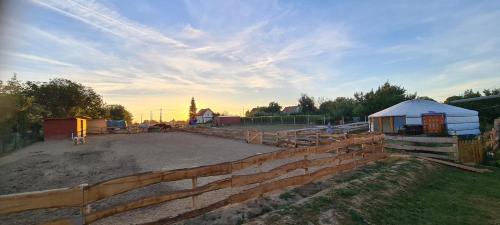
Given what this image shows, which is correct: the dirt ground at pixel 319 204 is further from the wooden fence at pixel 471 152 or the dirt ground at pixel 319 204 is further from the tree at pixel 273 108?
the tree at pixel 273 108

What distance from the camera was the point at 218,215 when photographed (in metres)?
5.40

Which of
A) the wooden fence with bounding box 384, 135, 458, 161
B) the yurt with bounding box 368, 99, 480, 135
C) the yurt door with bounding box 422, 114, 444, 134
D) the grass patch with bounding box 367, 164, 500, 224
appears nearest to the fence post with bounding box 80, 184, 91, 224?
the grass patch with bounding box 367, 164, 500, 224

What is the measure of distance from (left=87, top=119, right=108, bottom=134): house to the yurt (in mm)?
39529

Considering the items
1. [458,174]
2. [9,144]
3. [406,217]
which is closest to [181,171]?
[406,217]

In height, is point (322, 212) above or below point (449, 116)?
below

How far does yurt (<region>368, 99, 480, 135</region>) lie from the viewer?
27234mm

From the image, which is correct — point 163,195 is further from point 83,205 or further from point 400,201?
point 400,201

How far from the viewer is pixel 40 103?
162 feet

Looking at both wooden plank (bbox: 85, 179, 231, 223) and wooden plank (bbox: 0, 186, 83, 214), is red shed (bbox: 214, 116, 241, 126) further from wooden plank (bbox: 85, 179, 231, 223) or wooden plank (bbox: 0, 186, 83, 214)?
wooden plank (bbox: 0, 186, 83, 214)

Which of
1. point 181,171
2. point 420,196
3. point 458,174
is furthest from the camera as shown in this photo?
point 458,174

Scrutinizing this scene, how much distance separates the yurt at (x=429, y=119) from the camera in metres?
27.2

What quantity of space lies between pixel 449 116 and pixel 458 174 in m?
20.2

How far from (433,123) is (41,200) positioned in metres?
29.8

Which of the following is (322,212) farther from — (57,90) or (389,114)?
(57,90)
